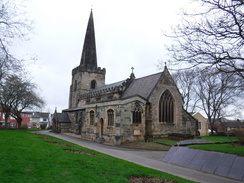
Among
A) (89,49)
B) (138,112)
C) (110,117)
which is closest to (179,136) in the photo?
Answer: (138,112)

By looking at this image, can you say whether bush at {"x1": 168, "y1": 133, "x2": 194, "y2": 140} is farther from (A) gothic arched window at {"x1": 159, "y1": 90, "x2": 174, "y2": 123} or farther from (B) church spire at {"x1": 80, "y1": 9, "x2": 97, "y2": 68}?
(B) church spire at {"x1": 80, "y1": 9, "x2": 97, "y2": 68}

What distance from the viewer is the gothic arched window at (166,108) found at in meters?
28.8

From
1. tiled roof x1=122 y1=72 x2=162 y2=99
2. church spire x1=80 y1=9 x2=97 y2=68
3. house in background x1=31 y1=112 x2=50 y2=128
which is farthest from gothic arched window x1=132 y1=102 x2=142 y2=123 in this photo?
house in background x1=31 y1=112 x2=50 y2=128

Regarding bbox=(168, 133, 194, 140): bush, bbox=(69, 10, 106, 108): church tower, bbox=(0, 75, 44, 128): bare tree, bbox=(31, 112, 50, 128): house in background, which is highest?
bbox=(69, 10, 106, 108): church tower

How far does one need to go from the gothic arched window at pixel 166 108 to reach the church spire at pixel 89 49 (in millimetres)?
27402

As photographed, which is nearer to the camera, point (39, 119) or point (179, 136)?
point (179, 136)

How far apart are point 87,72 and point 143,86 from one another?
23965 mm

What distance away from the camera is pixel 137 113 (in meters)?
25.8

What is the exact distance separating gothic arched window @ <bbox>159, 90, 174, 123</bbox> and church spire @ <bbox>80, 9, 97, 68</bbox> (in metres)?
27.4

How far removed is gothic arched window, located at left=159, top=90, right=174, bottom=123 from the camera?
28766mm

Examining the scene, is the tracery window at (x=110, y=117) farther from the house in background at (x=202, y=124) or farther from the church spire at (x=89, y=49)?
the church spire at (x=89, y=49)

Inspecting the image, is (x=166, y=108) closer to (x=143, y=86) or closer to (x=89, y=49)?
(x=143, y=86)

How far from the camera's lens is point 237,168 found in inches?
414

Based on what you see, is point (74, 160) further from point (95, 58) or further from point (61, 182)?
point (95, 58)
